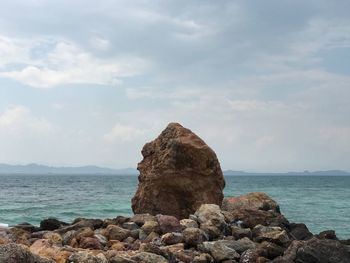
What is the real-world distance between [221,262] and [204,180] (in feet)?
16.9

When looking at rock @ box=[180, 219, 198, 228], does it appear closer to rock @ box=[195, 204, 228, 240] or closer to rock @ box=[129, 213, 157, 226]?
rock @ box=[195, 204, 228, 240]

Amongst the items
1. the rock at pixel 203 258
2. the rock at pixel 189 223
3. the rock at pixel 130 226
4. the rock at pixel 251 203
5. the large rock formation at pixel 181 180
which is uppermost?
the large rock formation at pixel 181 180

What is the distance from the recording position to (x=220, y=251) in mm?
12234

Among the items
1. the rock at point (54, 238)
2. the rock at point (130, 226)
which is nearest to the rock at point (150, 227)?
the rock at point (130, 226)

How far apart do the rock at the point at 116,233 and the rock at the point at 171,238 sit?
1.08 metres

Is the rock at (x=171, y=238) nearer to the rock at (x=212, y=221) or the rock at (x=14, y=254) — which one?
the rock at (x=212, y=221)

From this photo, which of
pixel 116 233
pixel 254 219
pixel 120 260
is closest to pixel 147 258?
pixel 120 260

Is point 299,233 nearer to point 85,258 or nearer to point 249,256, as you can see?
point 249,256

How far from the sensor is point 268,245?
12773mm

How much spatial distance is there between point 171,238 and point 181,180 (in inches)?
158

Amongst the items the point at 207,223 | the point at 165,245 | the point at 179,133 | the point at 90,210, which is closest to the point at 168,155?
the point at 179,133

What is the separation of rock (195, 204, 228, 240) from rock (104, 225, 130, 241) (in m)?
1.97

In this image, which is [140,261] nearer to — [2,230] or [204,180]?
[2,230]

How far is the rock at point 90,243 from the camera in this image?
12.3 metres
